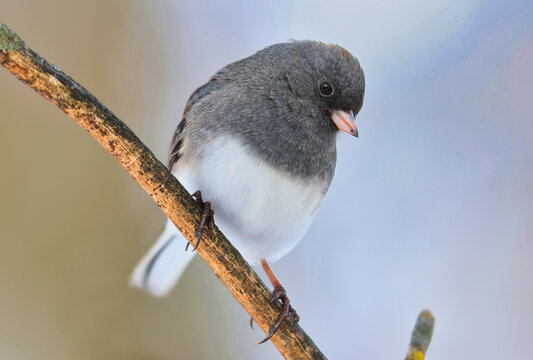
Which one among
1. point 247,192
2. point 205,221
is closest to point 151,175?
point 205,221

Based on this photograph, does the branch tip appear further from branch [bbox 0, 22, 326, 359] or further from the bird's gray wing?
the bird's gray wing

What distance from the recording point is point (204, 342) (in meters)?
1.94

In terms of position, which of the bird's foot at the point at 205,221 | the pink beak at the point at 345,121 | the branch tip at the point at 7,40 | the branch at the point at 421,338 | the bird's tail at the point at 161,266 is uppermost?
the pink beak at the point at 345,121

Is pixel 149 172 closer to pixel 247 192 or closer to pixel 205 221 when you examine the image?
pixel 205 221

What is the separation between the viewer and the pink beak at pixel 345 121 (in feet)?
3.84

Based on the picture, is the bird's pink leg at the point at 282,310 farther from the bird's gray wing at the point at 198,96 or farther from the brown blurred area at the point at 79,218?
the brown blurred area at the point at 79,218

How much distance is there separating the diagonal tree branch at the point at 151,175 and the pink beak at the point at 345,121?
0.37m

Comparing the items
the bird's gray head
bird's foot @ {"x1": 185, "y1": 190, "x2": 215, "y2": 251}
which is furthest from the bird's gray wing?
bird's foot @ {"x1": 185, "y1": 190, "x2": 215, "y2": 251}

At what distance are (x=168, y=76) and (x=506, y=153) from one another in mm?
1255

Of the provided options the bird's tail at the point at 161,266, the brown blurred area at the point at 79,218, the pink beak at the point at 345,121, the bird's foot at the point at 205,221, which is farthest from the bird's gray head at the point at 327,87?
the brown blurred area at the point at 79,218

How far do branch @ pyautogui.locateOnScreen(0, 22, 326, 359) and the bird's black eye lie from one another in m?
0.41

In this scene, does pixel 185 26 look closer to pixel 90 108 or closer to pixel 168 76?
pixel 168 76

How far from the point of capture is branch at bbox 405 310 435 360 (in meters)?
0.98

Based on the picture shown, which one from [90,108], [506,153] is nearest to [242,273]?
[90,108]
